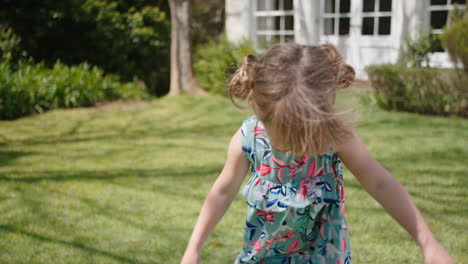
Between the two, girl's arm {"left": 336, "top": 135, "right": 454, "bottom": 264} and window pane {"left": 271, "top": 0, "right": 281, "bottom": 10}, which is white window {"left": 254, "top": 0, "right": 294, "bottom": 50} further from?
girl's arm {"left": 336, "top": 135, "right": 454, "bottom": 264}

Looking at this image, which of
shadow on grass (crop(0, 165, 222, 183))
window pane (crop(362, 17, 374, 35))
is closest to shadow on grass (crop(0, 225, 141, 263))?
shadow on grass (crop(0, 165, 222, 183))

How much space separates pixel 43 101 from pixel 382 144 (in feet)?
20.1

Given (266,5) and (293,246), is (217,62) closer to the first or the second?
(266,5)

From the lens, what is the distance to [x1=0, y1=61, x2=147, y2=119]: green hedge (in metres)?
8.55

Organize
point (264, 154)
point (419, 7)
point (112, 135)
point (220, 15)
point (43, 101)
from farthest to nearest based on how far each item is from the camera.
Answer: point (220, 15) < point (419, 7) < point (43, 101) < point (112, 135) < point (264, 154)

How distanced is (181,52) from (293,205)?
9.31 m

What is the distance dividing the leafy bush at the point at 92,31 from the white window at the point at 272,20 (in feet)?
8.11

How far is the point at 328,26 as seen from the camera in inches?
452

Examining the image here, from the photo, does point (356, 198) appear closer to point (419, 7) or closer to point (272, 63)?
point (272, 63)

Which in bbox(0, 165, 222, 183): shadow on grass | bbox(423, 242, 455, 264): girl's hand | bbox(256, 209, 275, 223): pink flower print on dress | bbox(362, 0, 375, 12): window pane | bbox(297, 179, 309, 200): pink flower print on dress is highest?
bbox(362, 0, 375, 12): window pane

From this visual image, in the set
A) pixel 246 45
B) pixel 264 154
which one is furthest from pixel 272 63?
pixel 246 45

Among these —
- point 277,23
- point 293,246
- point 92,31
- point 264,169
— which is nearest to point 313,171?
point 264,169

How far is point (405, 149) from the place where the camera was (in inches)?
228

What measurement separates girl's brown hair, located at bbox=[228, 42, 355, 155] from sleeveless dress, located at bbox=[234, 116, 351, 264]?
0.49 ft
